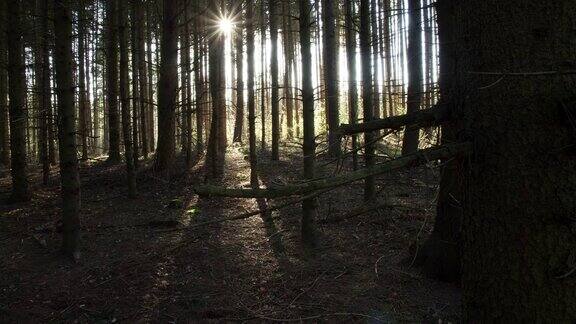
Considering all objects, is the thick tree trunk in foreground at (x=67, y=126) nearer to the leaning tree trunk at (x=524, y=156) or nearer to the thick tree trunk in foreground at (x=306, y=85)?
the thick tree trunk in foreground at (x=306, y=85)

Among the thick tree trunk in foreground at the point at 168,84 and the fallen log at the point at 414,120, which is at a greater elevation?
the thick tree trunk in foreground at the point at 168,84

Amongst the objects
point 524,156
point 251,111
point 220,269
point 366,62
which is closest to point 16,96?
point 251,111

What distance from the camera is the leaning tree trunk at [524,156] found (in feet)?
5.45

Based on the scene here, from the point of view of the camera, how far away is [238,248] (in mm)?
7602

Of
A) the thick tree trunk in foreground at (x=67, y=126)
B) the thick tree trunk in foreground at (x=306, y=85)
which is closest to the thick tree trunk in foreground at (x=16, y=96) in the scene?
the thick tree trunk in foreground at (x=67, y=126)

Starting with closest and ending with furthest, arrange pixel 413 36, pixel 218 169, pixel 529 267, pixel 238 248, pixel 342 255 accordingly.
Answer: pixel 529 267 < pixel 342 255 < pixel 238 248 < pixel 413 36 < pixel 218 169

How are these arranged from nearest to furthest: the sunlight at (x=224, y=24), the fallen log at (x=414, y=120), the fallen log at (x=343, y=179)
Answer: the fallen log at (x=343, y=179), the fallen log at (x=414, y=120), the sunlight at (x=224, y=24)

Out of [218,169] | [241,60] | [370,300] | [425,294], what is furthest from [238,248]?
[241,60]

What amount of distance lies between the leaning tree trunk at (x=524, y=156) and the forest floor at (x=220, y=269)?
1.94m

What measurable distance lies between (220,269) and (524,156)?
5.76 metres

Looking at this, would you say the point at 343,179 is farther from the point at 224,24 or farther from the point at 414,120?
the point at 224,24

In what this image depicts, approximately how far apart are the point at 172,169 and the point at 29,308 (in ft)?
25.7

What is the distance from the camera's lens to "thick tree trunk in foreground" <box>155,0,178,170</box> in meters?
12.9

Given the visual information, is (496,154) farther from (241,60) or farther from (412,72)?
(241,60)
